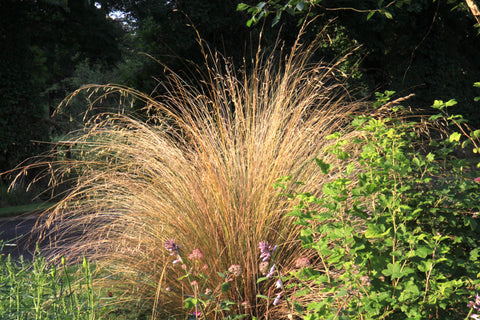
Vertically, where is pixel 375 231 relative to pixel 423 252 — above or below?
above

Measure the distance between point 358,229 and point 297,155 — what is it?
2.00 ft

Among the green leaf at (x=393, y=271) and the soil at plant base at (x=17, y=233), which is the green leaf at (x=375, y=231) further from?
the soil at plant base at (x=17, y=233)

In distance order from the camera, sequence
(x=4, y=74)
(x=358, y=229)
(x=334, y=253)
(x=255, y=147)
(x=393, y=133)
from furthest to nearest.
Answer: (x=4, y=74)
(x=255, y=147)
(x=358, y=229)
(x=393, y=133)
(x=334, y=253)

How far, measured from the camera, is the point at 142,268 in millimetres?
2941

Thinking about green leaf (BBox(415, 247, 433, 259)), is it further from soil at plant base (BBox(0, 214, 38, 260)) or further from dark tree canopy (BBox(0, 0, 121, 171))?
dark tree canopy (BBox(0, 0, 121, 171))

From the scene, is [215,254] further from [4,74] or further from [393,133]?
[4,74]

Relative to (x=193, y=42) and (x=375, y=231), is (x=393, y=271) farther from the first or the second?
(x=193, y=42)

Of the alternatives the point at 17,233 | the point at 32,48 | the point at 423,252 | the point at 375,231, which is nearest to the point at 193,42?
the point at 32,48

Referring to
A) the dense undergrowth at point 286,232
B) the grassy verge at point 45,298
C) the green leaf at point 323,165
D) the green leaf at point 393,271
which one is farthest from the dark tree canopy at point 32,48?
the green leaf at point 393,271

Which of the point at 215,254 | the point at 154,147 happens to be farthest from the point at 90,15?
the point at 215,254

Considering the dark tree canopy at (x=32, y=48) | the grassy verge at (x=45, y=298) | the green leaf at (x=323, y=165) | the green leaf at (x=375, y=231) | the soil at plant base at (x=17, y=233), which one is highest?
the dark tree canopy at (x=32, y=48)

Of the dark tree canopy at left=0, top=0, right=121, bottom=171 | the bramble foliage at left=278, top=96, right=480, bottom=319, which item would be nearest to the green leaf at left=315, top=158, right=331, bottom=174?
the bramble foliage at left=278, top=96, right=480, bottom=319

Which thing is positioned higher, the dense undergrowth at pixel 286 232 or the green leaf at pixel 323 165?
the green leaf at pixel 323 165

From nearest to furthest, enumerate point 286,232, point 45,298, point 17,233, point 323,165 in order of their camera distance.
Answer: point 323,165 → point 45,298 → point 286,232 → point 17,233
